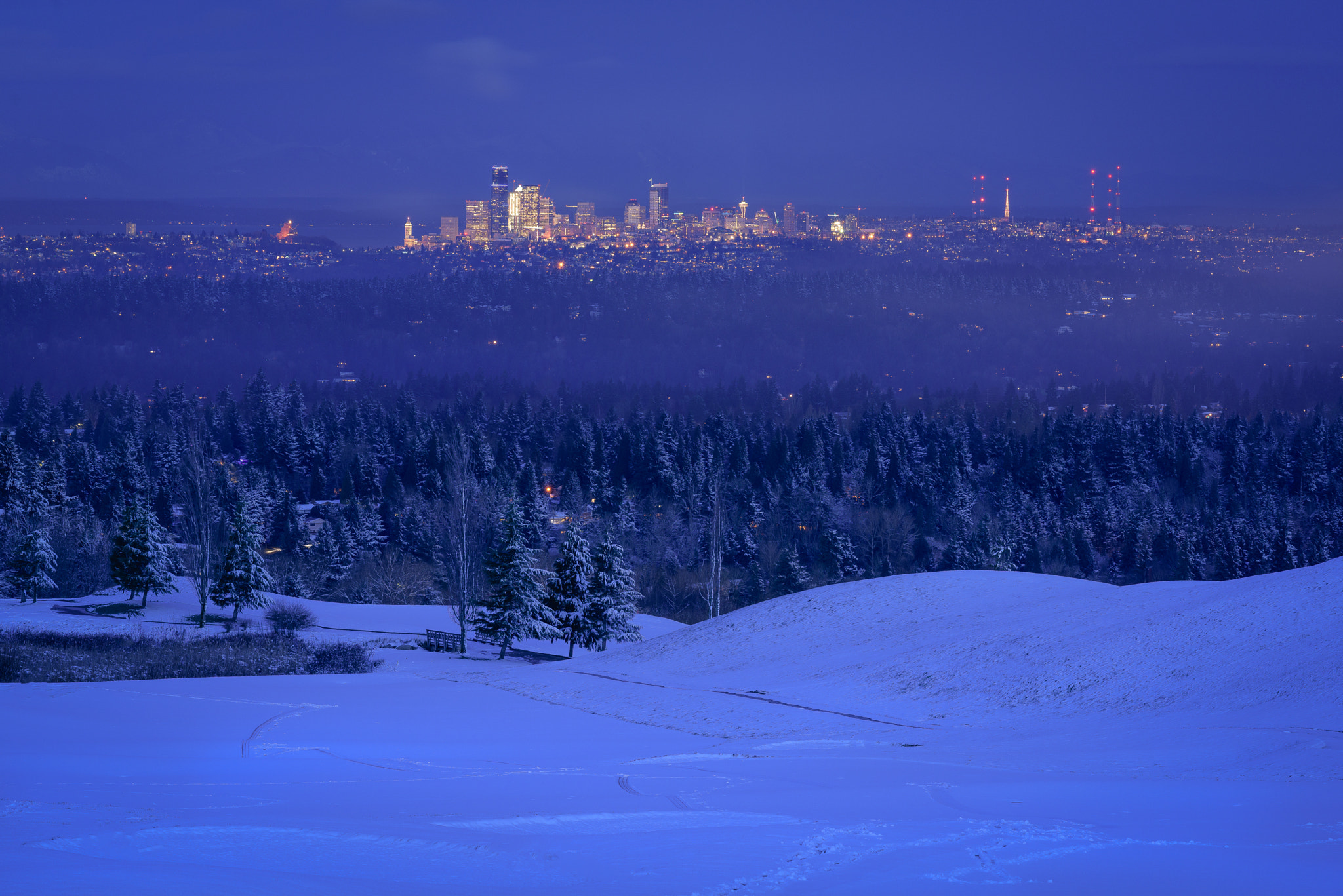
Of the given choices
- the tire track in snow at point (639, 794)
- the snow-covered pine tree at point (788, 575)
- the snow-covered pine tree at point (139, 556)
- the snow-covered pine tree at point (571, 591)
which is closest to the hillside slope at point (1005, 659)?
the snow-covered pine tree at point (571, 591)

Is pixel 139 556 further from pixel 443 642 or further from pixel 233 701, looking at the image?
pixel 233 701

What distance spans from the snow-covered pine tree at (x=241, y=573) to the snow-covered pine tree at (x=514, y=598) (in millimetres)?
8842

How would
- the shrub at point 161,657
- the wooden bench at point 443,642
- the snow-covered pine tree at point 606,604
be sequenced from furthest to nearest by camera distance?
the snow-covered pine tree at point 606,604 < the wooden bench at point 443,642 < the shrub at point 161,657

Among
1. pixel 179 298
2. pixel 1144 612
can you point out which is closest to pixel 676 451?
pixel 1144 612

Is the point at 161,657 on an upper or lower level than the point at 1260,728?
lower

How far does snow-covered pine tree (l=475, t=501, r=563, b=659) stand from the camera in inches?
1085

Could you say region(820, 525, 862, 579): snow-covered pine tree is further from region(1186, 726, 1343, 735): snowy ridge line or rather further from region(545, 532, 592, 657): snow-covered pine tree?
region(1186, 726, 1343, 735): snowy ridge line

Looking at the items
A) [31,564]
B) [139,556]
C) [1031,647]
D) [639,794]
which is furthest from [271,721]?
[31,564]

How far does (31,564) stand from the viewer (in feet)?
113

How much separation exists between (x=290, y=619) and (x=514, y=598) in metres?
8.48

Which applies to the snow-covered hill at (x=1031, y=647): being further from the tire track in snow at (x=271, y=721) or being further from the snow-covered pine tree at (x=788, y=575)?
the snow-covered pine tree at (x=788, y=575)

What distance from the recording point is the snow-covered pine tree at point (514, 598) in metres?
27.5

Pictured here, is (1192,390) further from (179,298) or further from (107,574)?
(179,298)

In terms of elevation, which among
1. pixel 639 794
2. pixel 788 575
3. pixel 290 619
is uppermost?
pixel 639 794
